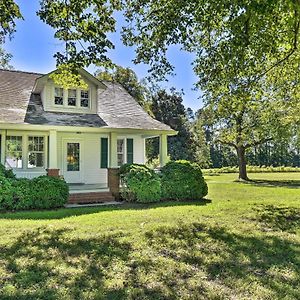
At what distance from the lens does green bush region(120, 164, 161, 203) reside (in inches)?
534

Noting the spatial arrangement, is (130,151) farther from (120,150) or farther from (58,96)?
(58,96)

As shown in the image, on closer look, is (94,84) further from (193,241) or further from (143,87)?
(143,87)

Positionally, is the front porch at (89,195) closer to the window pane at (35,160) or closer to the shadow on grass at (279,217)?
the window pane at (35,160)

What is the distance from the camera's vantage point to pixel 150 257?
228 inches

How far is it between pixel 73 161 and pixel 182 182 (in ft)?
19.4

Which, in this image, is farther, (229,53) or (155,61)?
(155,61)

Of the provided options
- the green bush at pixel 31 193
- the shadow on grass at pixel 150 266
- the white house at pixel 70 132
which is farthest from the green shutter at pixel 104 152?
the shadow on grass at pixel 150 266

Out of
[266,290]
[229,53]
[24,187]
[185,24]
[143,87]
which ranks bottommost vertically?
[266,290]

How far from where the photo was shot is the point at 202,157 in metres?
40.6

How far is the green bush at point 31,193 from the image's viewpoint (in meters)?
11.4

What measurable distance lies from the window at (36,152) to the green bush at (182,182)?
5.92 meters

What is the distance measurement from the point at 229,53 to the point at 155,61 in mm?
2419

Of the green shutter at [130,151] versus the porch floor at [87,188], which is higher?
the green shutter at [130,151]

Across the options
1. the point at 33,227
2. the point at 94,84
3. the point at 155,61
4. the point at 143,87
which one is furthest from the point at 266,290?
the point at 143,87
